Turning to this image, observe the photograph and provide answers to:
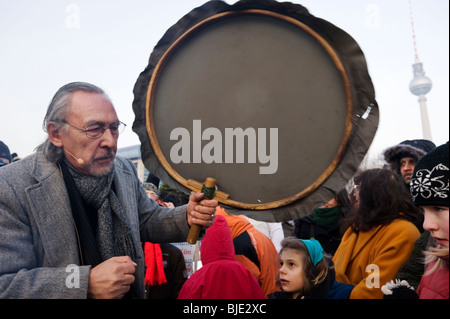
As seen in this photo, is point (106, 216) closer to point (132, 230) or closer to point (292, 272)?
point (132, 230)

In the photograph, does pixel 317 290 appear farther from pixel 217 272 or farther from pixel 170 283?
pixel 170 283

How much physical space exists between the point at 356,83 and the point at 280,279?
5.00 ft

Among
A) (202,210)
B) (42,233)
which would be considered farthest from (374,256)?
(42,233)

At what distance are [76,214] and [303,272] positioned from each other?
141cm

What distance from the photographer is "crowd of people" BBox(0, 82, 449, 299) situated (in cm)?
123

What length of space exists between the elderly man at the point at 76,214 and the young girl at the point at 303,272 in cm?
91

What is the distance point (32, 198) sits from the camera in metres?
1.38

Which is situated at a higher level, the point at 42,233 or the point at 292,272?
the point at 42,233

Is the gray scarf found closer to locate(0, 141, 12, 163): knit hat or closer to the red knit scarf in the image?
the red knit scarf

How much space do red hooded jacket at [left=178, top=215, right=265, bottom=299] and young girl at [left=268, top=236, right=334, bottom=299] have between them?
0.58 feet

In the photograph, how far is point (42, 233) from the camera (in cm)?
134

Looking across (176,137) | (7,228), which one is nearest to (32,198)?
(7,228)

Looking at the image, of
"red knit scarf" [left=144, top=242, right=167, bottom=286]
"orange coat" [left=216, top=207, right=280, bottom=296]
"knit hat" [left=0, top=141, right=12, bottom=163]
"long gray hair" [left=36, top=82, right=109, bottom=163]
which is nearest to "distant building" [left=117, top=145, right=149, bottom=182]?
"knit hat" [left=0, top=141, right=12, bottom=163]

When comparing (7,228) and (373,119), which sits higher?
(373,119)
